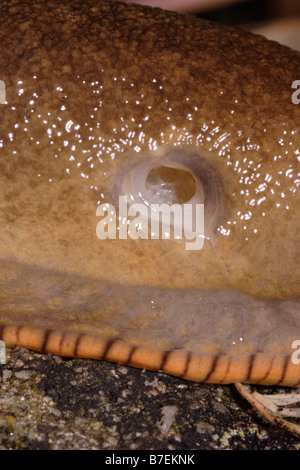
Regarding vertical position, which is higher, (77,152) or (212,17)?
(212,17)

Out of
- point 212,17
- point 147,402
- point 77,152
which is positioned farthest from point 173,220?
point 212,17

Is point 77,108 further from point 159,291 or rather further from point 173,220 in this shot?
point 159,291

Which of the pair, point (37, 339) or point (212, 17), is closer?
point (37, 339)
